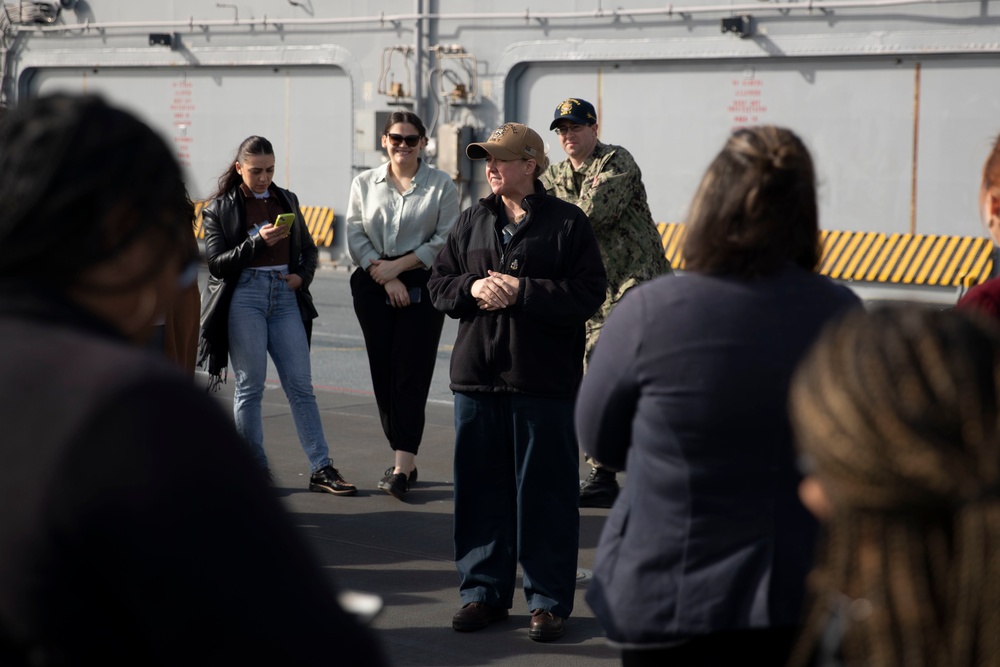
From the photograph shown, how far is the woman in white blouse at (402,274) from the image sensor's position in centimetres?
682

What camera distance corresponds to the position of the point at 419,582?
17.9 ft

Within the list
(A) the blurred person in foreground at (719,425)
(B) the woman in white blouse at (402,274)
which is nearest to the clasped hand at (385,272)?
(B) the woman in white blouse at (402,274)

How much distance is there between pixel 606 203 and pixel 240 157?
1.96 m

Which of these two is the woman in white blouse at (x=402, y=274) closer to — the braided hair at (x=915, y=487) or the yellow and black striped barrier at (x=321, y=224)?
the braided hair at (x=915, y=487)

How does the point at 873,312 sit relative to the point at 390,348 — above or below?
above

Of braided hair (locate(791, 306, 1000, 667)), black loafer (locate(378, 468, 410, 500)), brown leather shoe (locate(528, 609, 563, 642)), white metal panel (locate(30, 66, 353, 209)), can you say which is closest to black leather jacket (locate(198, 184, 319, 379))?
black loafer (locate(378, 468, 410, 500))

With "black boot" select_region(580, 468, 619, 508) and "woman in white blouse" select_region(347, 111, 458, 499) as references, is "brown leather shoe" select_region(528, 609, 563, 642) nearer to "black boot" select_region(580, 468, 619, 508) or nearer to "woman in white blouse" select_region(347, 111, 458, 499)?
"black boot" select_region(580, 468, 619, 508)

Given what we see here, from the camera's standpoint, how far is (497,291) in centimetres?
479

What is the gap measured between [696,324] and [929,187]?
14.1 m

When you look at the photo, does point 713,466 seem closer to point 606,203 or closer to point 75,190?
point 75,190

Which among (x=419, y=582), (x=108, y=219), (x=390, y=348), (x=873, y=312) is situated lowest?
(x=419, y=582)

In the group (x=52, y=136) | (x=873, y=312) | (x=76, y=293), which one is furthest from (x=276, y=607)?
(x=873, y=312)

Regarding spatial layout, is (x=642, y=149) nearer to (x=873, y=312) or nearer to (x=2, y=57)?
(x=2, y=57)

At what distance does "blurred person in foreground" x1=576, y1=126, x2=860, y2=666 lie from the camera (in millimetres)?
2494
